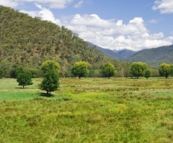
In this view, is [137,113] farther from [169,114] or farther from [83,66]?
[83,66]

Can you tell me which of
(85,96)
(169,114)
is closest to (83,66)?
(85,96)

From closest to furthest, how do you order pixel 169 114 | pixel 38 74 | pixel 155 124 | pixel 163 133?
pixel 163 133, pixel 155 124, pixel 169 114, pixel 38 74

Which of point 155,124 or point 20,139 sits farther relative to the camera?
point 155,124

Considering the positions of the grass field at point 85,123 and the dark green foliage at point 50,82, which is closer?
the grass field at point 85,123

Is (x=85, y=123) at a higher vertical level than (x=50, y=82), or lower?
lower

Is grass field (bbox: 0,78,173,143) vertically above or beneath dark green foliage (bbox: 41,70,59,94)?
beneath

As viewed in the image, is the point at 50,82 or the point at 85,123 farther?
the point at 50,82

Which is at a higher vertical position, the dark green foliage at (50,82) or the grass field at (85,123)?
the dark green foliage at (50,82)

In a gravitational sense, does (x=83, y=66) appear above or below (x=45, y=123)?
above

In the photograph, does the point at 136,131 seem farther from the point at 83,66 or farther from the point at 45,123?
the point at 83,66

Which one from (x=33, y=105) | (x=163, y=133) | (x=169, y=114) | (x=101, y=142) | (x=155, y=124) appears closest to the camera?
(x=101, y=142)

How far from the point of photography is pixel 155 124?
1372 inches

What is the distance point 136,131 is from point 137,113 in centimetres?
1002

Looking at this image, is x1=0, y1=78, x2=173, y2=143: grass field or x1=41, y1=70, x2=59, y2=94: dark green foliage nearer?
x1=0, y1=78, x2=173, y2=143: grass field
